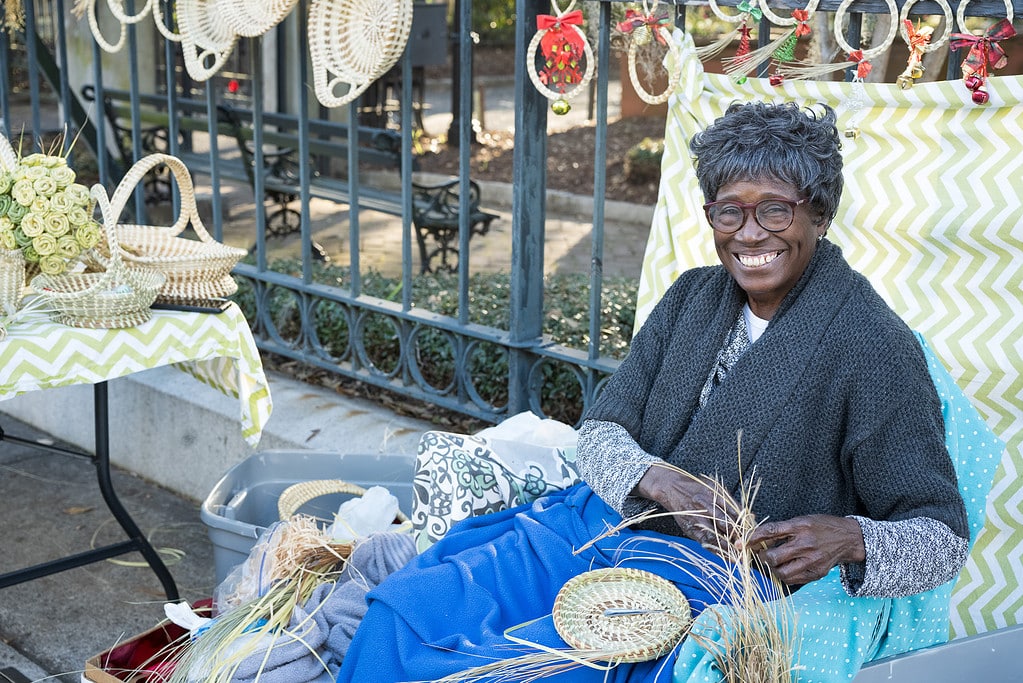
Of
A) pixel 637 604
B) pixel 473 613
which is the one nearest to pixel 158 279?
pixel 473 613

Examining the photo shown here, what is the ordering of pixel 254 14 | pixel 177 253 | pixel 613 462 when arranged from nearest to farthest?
pixel 613 462 → pixel 177 253 → pixel 254 14

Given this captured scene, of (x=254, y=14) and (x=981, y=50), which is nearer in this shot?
(x=981, y=50)

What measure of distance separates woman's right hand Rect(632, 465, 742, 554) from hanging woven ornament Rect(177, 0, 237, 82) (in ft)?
8.16

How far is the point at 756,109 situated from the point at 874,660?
1.03m

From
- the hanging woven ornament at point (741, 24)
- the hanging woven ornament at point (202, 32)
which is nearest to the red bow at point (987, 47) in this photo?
the hanging woven ornament at point (741, 24)

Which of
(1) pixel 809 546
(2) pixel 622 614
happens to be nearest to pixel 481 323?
(2) pixel 622 614

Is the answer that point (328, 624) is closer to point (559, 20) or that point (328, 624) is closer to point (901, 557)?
point (901, 557)

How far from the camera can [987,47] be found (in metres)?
2.52

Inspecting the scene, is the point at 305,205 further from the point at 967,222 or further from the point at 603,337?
the point at 967,222

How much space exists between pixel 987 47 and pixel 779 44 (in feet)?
1.60

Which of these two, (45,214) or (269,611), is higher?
(45,214)

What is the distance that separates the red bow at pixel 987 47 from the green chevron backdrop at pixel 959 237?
4 cm

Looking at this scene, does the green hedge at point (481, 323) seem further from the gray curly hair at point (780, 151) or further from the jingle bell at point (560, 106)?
the gray curly hair at point (780, 151)

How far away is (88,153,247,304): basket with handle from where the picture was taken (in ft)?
10.3
